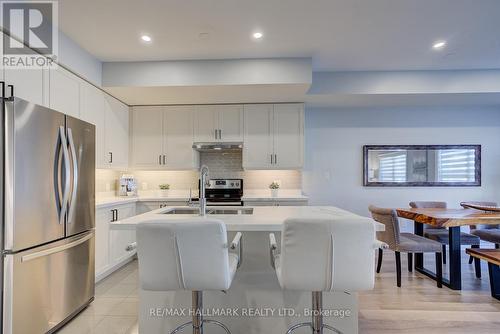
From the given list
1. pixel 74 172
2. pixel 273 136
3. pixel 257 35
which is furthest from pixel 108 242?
pixel 257 35

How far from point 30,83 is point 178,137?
6.70ft

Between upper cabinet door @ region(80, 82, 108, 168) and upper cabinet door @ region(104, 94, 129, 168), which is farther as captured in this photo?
upper cabinet door @ region(104, 94, 129, 168)

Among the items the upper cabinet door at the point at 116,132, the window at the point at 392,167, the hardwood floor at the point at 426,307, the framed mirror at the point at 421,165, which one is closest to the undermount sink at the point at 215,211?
the hardwood floor at the point at 426,307

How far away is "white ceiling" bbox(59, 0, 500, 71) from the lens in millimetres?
2301

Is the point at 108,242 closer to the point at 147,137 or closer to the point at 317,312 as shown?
the point at 147,137

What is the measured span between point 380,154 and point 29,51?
470cm

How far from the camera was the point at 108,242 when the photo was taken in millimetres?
3217

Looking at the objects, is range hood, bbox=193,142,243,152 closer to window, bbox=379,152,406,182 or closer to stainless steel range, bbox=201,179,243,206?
stainless steel range, bbox=201,179,243,206

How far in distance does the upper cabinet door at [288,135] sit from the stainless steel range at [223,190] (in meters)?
0.73

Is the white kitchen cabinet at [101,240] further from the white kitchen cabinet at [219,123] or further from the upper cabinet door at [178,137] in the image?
the white kitchen cabinet at [219,123]

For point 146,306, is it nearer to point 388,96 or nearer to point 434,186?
point 388,96

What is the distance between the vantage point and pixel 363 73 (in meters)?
3.72

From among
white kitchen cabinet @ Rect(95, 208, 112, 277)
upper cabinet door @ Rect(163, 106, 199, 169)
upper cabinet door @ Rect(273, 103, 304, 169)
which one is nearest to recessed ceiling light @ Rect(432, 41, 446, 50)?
upper cabinet door @ Rect(273, 103, 304, 169)

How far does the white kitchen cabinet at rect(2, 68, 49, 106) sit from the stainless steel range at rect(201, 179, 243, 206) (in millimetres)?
2407
